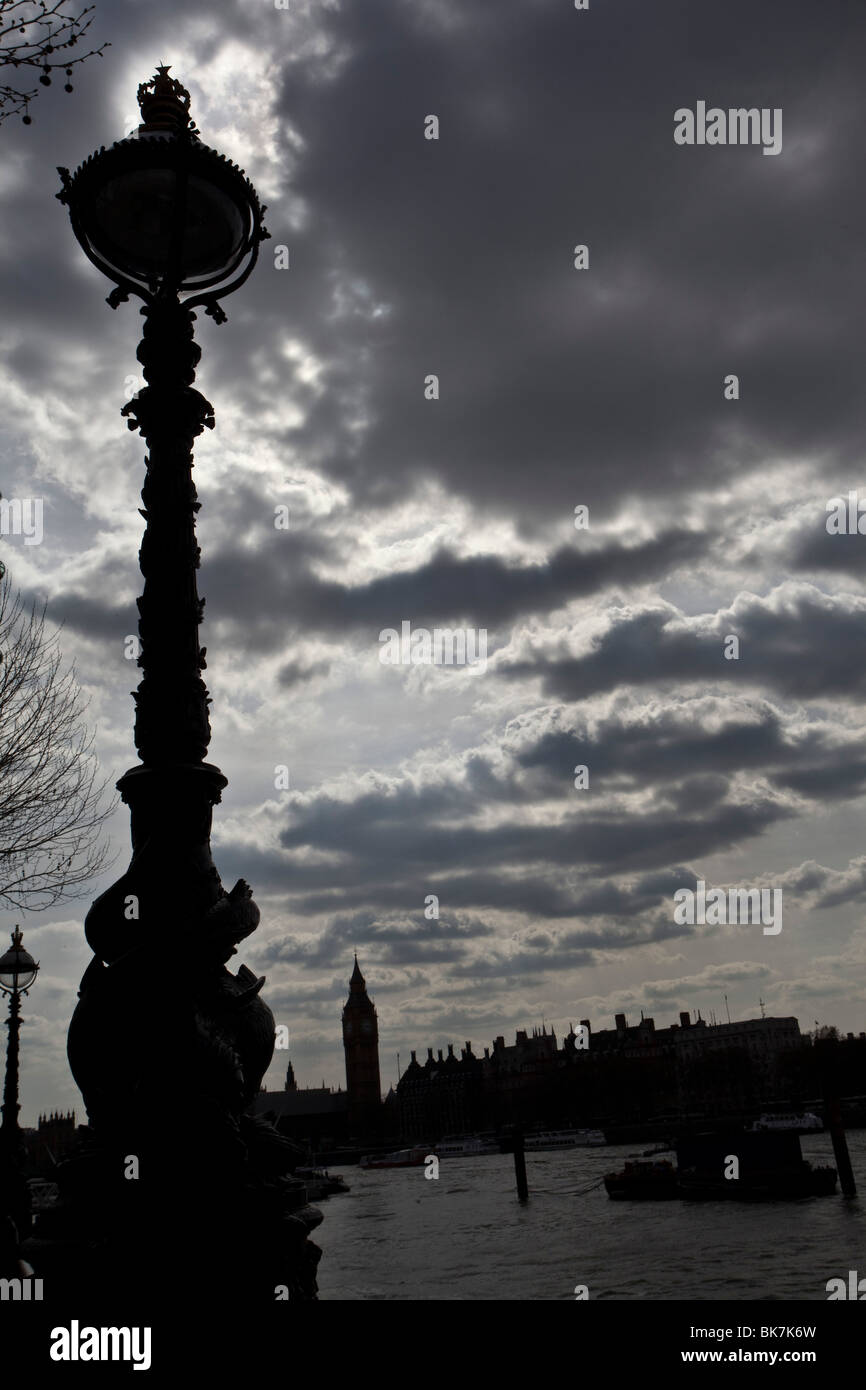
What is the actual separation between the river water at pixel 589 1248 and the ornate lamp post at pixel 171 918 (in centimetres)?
1255

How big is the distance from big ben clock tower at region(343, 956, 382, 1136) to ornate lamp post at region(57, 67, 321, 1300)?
17352 centimetres

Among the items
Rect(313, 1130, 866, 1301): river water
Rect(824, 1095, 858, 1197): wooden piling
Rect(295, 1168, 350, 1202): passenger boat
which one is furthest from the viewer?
Rect(295, 1168, 350, 1202): passenger boat

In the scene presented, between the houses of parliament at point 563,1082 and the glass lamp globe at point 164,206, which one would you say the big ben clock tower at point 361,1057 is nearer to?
the houses of parliament at point 563,1082

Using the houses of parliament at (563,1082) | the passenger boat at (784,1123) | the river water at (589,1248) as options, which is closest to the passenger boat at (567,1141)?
the houses of parliament at (563,1082)

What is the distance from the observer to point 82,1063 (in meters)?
6.34

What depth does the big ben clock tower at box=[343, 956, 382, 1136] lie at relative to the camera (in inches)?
6644

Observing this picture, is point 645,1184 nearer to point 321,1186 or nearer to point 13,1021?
point 321,1186

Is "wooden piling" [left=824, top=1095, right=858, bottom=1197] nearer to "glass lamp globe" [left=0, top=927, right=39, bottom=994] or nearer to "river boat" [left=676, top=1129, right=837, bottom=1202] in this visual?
"river boat" [left=676, top=1129, right=837, bottom=1202]

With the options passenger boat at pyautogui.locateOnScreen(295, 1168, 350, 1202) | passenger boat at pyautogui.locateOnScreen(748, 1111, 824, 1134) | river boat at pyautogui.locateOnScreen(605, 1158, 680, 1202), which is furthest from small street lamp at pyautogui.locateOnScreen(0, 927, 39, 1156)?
passenger boat at pyautogui.locateOnScreen(748, 1111, 824, 1134)

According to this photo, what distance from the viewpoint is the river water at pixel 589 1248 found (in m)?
28.7

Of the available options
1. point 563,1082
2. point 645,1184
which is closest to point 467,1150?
point 563,1082

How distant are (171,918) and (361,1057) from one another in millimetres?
176377
